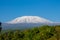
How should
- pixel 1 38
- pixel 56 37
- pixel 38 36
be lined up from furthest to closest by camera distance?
pixel 1 38 < pixel 38 36 < pixel 56 37

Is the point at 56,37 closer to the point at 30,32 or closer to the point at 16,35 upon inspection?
the point at 30,32

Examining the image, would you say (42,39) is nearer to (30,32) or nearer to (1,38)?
(30,32)

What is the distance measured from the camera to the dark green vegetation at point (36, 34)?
34662mm

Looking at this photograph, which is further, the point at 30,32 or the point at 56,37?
the point at 30,32

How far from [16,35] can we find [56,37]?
8.71 metres

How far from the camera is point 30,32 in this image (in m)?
37.8

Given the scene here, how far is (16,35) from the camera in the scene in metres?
39.5

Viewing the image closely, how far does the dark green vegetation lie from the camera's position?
3466 cm

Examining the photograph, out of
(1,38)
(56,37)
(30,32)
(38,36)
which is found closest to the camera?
(56,37)

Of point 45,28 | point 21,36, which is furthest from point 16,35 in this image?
point 45,28

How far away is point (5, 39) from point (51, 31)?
7970 millimetres

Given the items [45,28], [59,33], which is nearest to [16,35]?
[45,28]

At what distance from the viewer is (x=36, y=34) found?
36.9 m

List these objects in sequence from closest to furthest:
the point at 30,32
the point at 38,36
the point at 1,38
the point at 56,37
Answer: the point at 56,37 → the point at 38,36 → the point at 30,32 → the point at 1,38
